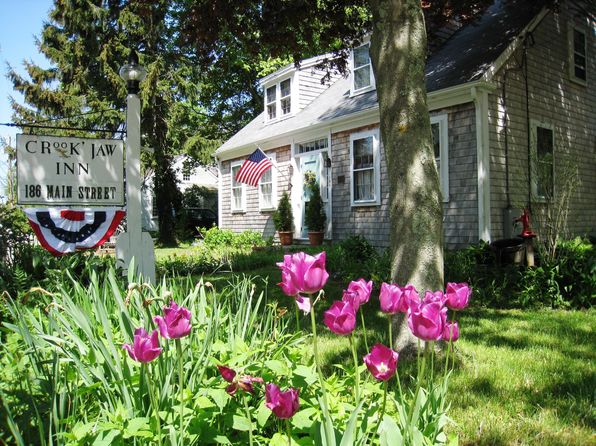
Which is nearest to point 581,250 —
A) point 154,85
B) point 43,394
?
point 43,394

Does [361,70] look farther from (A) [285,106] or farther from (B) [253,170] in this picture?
(A) [285,106]

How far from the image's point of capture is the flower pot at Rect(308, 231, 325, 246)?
12.8 meters

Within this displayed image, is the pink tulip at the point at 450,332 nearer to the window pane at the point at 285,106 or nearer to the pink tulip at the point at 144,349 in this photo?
the pink tulip at the point at 144,349

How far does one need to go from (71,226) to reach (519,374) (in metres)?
4.23

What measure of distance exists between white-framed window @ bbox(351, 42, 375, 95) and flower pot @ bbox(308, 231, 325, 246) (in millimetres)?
3908

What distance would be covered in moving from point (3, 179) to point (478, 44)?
21298 mm

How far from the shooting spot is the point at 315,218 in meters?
12.9

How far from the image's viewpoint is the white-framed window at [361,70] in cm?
1245

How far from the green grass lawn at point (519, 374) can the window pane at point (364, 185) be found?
20.5 ft

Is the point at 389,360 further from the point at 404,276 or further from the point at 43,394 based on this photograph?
the point at 404,276

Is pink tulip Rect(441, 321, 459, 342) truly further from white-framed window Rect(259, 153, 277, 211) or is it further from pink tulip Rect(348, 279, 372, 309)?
white-framed window Rect(259, 153, 277, 211)

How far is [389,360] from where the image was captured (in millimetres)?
1338

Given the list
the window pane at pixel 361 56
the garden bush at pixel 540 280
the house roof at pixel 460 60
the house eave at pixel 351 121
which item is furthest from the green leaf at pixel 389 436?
the window pane at pixel 361 56

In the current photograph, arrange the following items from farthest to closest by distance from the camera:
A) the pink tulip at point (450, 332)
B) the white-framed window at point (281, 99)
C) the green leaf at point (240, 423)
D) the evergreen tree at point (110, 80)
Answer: the evergreen tree at point (110, 80) → the white-framed window at point (281, 99) → the pink tulip at point (450, 332) → the green leaf at point (240, 423)
